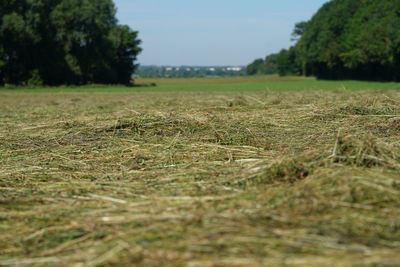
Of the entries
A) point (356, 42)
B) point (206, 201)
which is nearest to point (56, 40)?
point (356, 42)

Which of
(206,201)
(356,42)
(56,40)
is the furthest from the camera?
(356,42)

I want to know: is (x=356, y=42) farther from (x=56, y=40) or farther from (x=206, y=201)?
(x=206, y=201)

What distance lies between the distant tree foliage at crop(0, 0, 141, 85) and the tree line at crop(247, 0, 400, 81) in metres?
31.5

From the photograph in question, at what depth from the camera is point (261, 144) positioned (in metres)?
4.57

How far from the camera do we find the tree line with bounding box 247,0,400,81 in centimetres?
4403

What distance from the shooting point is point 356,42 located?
51812 millimetres

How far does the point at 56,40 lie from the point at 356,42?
39.3 metres

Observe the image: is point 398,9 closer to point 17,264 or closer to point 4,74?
point 4,74

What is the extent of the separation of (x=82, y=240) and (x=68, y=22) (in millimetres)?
44537

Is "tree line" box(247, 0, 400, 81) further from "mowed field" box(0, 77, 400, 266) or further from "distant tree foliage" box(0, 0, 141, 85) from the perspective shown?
"mowed field" box(0, 77, 400, 266)

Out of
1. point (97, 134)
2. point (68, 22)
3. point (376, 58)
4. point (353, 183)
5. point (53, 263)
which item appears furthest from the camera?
point (376, 58)

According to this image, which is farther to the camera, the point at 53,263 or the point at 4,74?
the point at 4,74

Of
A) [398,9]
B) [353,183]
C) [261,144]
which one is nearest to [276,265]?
[353,183]

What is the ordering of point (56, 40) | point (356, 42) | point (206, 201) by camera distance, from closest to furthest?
point (206, 201), point (56, 40), point (356, 42)
